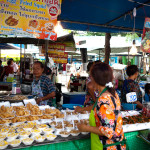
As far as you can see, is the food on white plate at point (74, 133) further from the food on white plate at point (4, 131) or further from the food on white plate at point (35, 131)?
the food on white plate at point (4, 131)

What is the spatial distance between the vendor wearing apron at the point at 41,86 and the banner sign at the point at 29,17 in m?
0.72

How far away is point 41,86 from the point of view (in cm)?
387

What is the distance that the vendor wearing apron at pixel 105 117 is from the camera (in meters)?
1.84

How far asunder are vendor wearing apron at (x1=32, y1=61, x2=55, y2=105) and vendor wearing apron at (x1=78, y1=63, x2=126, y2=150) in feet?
6.18

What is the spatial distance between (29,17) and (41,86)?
149 cm

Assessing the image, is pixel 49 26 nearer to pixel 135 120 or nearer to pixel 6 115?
pixel 6 115

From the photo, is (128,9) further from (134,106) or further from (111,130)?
(111,130)

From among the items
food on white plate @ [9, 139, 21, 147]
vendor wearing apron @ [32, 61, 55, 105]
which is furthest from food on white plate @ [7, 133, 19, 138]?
vendor wearing apron @ [32, 61, 55, 105]

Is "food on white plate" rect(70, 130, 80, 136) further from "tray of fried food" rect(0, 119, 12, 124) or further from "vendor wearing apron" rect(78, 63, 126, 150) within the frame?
"tray of fried food" rect(0, 119, 12, 124)

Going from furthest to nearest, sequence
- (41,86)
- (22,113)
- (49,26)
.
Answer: (41,86)
(49,26)
(22,113)

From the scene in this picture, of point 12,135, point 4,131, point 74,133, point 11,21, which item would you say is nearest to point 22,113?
point 4,131

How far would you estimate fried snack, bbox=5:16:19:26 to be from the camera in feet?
11.1

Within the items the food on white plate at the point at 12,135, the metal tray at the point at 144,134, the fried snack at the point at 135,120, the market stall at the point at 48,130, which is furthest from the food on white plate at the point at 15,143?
the metal tray at the point at 144,134

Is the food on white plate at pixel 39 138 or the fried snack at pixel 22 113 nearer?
the food on white plate at pixel 39 138
